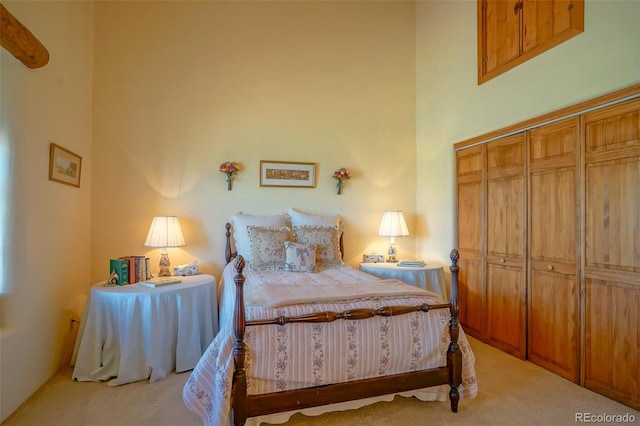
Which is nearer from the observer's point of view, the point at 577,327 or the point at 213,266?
the point at 577,327

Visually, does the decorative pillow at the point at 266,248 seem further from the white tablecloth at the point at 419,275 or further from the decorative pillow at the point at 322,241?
the white tablecloth at the point at 419,275

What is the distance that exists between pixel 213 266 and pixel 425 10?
3940mm

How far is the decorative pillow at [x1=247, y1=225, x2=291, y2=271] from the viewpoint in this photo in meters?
3.00

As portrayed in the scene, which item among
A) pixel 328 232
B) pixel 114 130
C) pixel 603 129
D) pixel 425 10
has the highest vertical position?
pixel 425 10

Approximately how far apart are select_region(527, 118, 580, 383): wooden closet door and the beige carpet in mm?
260

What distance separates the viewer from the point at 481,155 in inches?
125

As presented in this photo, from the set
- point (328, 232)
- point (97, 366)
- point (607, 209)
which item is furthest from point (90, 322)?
point (607, 209)

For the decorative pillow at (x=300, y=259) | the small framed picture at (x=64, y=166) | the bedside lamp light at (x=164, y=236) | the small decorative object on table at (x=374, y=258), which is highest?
the small framed picture at (x=64, y=166)

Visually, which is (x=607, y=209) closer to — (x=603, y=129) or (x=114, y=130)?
(x=603, y=129)

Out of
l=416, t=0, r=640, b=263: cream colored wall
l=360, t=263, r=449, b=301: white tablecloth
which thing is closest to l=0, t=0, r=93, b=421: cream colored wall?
l=360, t=263, r=449, b=301: white tablecloth

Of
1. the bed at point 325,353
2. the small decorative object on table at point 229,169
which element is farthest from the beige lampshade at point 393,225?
the small decorative object on table at point 229,169

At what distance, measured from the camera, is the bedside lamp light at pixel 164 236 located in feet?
9.56

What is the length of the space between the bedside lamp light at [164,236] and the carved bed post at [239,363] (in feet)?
5.43

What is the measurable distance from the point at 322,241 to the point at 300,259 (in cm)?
39
